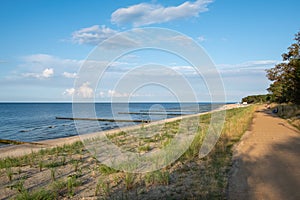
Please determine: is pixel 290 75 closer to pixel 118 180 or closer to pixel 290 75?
pixel 290 75

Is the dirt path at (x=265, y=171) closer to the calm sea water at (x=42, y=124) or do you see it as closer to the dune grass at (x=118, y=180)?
the dune grass at (x=118, y=180)

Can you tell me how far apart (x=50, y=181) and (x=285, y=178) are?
5.77 meters

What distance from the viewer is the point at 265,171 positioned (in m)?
5.99

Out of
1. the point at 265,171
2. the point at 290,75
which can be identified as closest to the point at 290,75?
the point at 290,75

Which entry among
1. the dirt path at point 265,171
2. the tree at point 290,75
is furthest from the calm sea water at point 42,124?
the dirt path at point 265,171

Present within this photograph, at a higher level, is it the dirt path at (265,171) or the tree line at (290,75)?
the tree line at (290,75)

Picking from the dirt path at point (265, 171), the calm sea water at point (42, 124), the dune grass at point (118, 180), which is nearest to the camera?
the dirt path at point (265, 171)

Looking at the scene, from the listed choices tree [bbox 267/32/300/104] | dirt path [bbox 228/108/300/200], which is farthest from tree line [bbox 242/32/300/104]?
dirt path [bbox 228/108/300/200]

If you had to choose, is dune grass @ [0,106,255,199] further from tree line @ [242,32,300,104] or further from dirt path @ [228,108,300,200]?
tree line @ [242,32,300,104]

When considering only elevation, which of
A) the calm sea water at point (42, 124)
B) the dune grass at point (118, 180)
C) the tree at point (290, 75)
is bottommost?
the calm sea water at point (42, 124)

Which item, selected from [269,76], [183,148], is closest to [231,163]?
[183,148]

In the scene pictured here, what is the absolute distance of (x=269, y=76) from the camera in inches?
978

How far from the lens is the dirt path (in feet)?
15.3

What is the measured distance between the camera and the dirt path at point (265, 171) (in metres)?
4.66
